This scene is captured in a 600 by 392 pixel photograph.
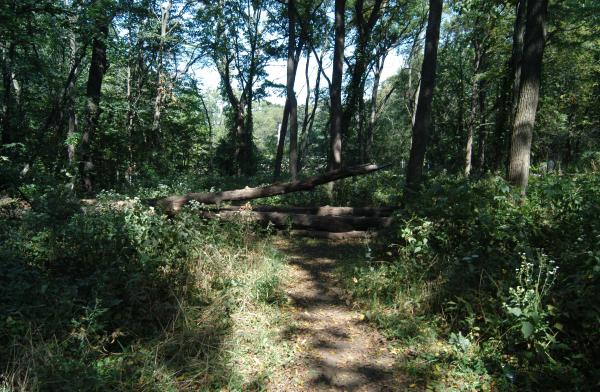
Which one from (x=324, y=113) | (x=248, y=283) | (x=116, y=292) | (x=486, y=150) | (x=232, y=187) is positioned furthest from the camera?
(x=324, y=113)

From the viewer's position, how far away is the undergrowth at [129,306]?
10.5ft

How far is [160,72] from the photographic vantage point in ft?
70.0

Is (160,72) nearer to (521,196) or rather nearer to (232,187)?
(232,187)

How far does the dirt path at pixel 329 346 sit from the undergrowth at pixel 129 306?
274mm

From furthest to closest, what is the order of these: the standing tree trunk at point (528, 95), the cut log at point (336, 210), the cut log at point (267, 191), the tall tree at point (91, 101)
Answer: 1. the tall tree at point (91, 101)
2. the cut log at point (336, 210)
3. the cut log at point (267, 191)
4. the standing tree trunk at point (528, 95)

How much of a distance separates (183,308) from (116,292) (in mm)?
Result: 784

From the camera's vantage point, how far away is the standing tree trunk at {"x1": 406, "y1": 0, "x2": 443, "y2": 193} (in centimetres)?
880

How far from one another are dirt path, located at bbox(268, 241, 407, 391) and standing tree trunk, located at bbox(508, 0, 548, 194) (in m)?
4.91

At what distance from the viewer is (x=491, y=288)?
4.43 metres

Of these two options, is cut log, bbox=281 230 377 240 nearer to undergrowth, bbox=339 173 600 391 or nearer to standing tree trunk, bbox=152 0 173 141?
undergrowth, bbox=339 173 600 391

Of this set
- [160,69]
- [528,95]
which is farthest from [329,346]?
[160,69]

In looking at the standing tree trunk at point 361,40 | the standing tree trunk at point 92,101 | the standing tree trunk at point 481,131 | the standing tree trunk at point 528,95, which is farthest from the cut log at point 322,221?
the standing tree trunk at point 481,131

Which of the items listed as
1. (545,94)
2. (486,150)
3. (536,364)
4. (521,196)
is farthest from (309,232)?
(486,150)

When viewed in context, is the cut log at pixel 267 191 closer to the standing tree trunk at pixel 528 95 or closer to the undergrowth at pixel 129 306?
the undergrowth at pixel 129 306
